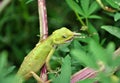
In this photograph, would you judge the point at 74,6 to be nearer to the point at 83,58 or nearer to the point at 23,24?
the point at 83,58

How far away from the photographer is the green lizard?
171cm

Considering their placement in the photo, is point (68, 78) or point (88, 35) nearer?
point (68, 78)

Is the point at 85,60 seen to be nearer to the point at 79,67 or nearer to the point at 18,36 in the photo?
the point at 79,67

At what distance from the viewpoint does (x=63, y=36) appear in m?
1.73

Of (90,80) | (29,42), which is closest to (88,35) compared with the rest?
(90,80)

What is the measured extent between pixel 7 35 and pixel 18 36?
3.5 inches

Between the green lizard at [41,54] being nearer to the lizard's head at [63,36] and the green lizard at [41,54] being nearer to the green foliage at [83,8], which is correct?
the lizard's head at [63,36]

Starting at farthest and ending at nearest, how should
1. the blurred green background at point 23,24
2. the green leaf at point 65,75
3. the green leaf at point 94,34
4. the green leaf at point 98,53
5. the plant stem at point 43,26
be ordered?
the blurred green background at point 23,24 → the green leaf at point 94,34 → the plant stem at point 43,26 → the green leaf at point 65,75 → the green leaf at point 98,53

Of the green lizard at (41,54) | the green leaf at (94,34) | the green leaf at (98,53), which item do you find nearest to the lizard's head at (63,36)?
the green lizard at (41,54)

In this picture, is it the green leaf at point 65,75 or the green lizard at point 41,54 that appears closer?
the green leaf at point 65,75

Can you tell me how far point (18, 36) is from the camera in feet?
9.71

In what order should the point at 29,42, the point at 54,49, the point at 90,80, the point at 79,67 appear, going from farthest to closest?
the point at 29,42, the point at 54,49, the point at 79,67, the point at 90,80

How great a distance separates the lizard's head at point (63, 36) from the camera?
1.71 metres

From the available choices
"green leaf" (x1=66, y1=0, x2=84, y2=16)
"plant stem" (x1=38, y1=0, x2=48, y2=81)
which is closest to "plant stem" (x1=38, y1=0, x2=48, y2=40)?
"plant stem" (x1=38, y1=0, x2=48, y2=81)
